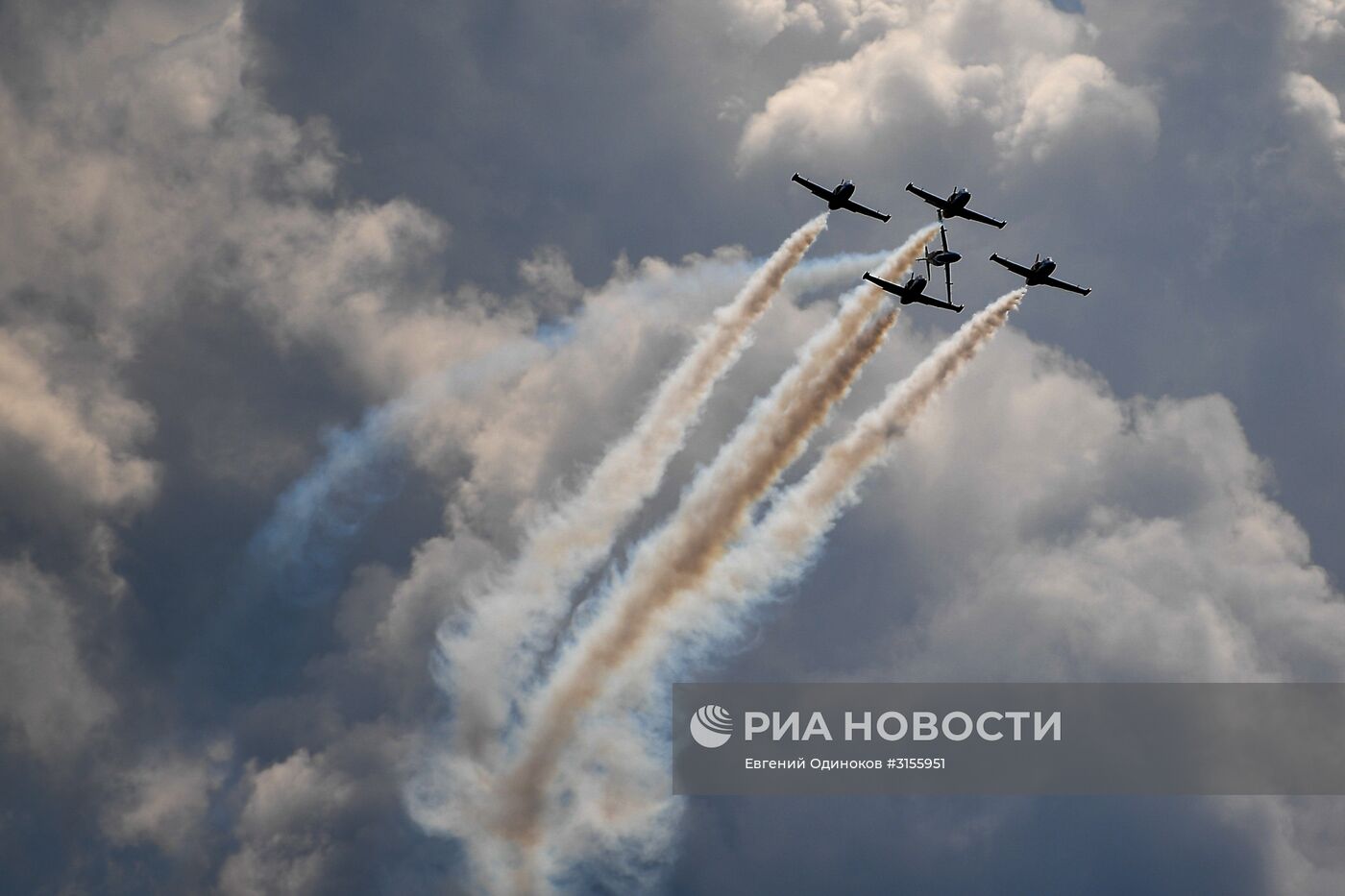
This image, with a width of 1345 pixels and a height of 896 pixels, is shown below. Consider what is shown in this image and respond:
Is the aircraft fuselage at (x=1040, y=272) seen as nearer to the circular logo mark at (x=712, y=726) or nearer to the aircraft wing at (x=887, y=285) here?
the aircraft wing at (x=887, y=285)

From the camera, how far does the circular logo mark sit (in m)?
129

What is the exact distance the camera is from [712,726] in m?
130

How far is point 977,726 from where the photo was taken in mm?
130750

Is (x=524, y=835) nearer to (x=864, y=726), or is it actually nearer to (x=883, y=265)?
(x=864, y=726)

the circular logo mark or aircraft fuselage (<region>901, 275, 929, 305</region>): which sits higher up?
aircraft fuselage (<region>901, 275, 929, 305</region>)

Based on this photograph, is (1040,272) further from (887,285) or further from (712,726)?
(712,726)

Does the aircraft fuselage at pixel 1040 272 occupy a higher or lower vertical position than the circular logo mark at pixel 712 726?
higher

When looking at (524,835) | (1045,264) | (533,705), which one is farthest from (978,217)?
(524,835)

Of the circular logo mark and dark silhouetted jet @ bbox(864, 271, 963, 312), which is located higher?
dark silhouetted jet @ bbox(864, 271, 963, 312)

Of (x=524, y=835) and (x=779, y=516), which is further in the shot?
(x=524, y=835)

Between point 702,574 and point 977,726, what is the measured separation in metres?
24.1

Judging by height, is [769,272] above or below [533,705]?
above

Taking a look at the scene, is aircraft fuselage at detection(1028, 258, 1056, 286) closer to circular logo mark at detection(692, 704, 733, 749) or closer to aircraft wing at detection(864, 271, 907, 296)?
aircraft wing at detection(864, 271, 907, 296)

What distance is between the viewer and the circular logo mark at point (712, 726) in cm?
12900
